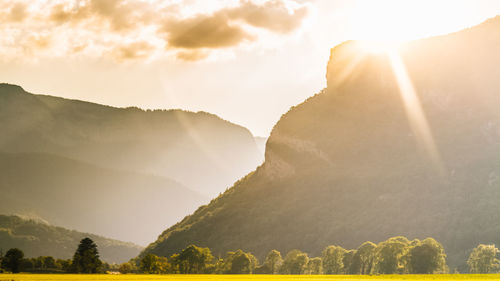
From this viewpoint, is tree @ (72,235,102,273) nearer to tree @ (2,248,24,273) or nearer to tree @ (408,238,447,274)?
tree @ (2,248,24,273)

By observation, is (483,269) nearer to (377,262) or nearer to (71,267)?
(377,262)

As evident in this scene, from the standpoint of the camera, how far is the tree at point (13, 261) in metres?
154

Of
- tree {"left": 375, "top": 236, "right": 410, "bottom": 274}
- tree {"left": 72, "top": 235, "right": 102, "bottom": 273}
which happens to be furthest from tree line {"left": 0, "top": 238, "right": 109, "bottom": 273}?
tree {"left": 375, "top": 236, "right": 410, "bottom": 274}

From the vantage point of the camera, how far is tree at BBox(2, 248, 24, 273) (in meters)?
154

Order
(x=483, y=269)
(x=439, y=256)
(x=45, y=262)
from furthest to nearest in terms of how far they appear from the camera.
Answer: (x=483, y=269) < (x=439, y=256) < (x=45, y=262)

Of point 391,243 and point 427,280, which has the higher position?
point 391,243

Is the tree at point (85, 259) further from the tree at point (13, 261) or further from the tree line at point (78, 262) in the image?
the tree at point (13, 261)

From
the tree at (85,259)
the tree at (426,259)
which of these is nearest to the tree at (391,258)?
the tree at (426,259)

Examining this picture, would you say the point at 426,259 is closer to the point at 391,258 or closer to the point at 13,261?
the point at 391,258

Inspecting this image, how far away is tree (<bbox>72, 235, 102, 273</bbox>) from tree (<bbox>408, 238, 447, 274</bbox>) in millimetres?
95034

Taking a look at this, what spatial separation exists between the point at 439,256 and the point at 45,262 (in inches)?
4646

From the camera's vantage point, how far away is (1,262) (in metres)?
155

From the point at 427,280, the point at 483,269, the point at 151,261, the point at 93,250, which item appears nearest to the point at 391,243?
the point at 483,269

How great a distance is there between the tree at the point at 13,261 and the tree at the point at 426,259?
114 m
